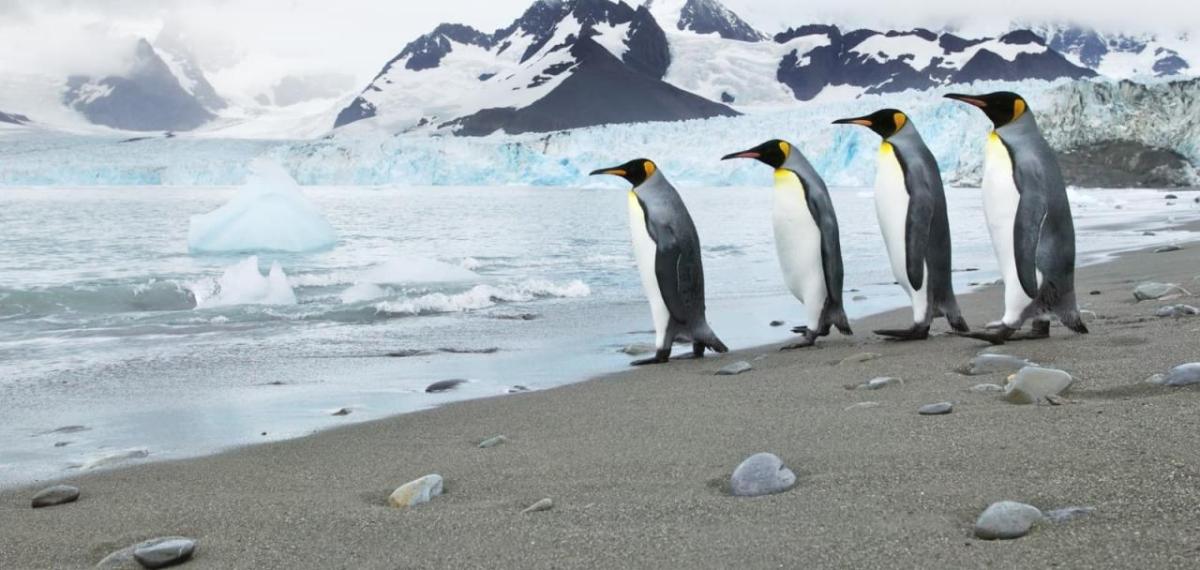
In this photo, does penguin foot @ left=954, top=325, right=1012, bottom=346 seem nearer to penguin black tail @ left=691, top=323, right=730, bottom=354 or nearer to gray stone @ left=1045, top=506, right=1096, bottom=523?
penguin black tail @ left=691, top=323, right=730, bottom=354

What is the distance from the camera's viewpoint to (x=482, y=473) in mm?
2520

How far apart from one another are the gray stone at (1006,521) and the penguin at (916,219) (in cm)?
313

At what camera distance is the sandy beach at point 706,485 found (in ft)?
5.41

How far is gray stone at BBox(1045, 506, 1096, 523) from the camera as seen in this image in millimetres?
1628

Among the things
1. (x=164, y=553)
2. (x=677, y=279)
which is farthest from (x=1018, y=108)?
(x=164, y=553)

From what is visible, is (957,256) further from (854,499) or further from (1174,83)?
(1174,83)

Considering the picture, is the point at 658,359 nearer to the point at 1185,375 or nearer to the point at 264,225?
the point at 1185,375

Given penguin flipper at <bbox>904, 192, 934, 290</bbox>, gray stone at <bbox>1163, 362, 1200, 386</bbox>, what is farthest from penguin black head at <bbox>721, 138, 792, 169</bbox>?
gray stone at <bbox>1163, 362, 1200, 386</bbox>

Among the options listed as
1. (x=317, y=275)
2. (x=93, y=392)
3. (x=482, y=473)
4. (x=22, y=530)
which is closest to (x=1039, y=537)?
(x=482, y=473)

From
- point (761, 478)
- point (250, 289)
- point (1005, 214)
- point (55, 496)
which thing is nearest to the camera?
point (761, 478)

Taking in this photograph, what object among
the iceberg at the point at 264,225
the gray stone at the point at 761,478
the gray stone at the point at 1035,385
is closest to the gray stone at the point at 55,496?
the gray stone at the point at 761,478

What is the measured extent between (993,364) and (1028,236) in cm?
100

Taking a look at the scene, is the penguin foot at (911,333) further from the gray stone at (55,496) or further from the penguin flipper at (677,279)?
the gray stone at (55,496)

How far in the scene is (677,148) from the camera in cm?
4141
